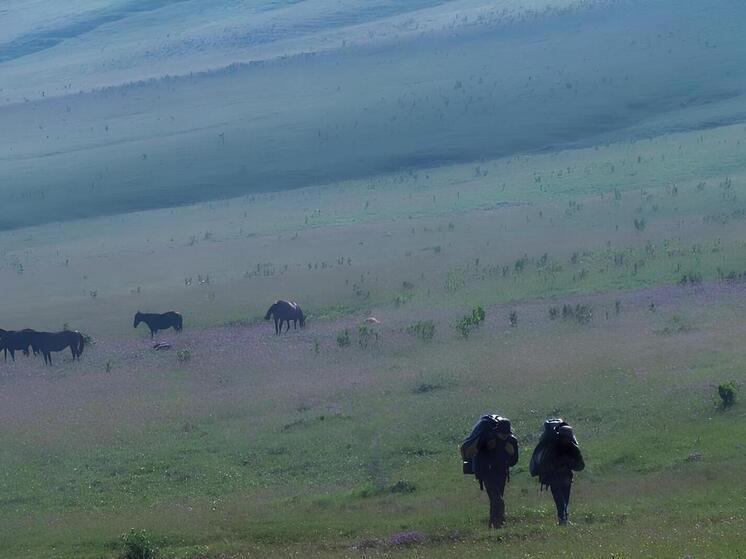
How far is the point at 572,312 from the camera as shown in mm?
29703

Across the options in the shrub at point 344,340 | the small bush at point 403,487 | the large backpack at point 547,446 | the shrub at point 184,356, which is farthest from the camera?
the shrub at point 184,356

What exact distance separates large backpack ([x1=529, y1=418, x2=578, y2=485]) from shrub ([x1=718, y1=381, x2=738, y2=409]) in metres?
6.63

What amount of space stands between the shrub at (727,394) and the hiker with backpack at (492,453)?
6.50 meters

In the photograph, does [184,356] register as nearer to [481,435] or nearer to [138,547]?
[138,547]

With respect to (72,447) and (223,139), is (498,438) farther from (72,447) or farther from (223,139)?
(223,139)

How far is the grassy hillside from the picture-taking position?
16062 millimetres

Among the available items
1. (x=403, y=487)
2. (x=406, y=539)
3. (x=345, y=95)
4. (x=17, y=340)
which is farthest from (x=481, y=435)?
(x=345, y=95)

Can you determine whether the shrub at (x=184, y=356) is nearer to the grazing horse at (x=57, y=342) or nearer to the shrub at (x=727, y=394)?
the grazing horse at (x=57, y=342)

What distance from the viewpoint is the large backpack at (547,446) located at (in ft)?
46.3

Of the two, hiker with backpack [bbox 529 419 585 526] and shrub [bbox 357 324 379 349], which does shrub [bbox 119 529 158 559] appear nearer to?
hiker with backpack [bbox 529 419 585 526]

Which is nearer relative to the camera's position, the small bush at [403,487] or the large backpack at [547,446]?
the large backpack at [547,446]

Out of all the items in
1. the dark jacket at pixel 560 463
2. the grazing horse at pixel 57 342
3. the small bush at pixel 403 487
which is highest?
the grazing horse at pixel 57 342

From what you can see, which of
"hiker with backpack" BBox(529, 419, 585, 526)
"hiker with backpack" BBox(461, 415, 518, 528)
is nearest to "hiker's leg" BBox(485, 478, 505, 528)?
"hiker with backpack" BBox(461, 415, 518, 528)

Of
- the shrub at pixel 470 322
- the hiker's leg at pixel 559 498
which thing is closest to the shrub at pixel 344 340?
the shrub at pixel 470 322
